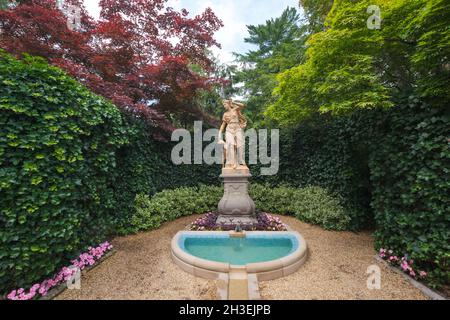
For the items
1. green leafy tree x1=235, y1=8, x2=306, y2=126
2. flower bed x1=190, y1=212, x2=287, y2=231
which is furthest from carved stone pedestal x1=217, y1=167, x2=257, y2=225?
green leafy tree x1=235, y1=8, x2=306, y2=126

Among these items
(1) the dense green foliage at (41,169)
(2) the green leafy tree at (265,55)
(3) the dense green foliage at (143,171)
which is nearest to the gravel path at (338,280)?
(1) the dense green foliage at (41,169)

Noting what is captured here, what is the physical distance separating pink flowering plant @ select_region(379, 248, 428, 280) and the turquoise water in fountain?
5.36 feet

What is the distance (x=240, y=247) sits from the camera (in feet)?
13.8

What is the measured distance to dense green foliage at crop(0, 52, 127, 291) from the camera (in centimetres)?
263

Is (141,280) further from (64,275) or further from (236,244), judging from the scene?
(236,244)

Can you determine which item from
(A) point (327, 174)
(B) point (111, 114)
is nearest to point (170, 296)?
(B) point (111, 114)

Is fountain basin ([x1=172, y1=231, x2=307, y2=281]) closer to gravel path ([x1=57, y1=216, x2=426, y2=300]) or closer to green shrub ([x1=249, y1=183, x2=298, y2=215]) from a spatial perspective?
gravel path ([x1=57, y1=216, x2=426, y2=300])

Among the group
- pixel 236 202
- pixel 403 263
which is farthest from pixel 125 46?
pixel 403 263

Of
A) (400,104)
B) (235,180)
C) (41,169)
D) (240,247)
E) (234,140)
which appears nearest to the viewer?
(41,169)

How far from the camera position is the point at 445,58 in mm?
2932

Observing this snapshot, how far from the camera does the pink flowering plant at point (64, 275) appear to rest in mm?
2670

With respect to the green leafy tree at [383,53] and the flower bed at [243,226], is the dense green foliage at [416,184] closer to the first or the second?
the green leafy tree at [383,53]

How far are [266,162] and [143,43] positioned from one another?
6.70 metres

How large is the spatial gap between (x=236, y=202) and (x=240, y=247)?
1849 mm
